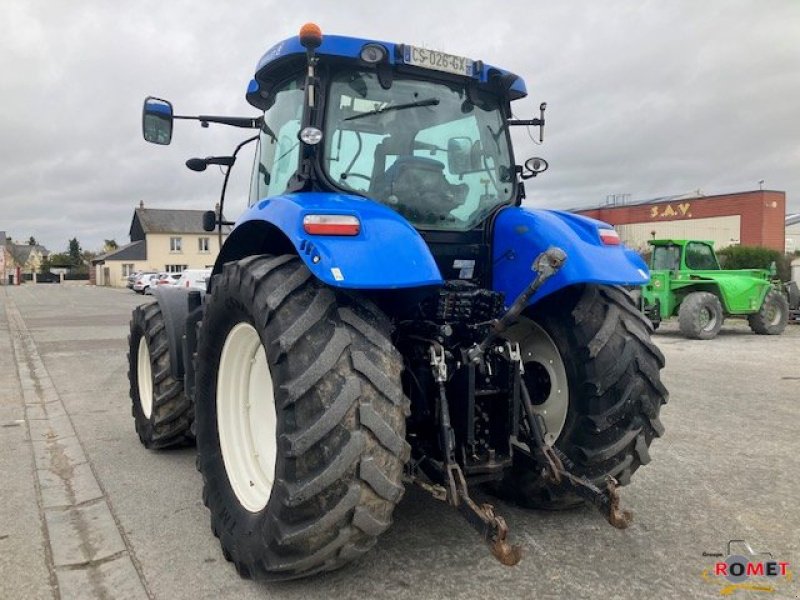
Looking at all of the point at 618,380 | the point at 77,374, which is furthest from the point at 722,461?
the point at 77,374

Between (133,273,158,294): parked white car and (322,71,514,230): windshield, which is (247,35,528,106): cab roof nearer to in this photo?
(322,71,514,230): windshield

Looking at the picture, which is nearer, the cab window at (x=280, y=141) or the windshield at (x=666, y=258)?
the cab window at (x=280, y=141)

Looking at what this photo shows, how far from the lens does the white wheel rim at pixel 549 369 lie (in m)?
3.43

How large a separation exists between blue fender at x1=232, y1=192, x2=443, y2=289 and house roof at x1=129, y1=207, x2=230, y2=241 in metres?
67.7

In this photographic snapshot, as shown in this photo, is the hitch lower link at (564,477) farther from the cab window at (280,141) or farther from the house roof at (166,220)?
the house roof at (166,220)

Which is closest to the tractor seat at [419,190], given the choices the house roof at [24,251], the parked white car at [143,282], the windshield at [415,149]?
the windshield at [415,149]

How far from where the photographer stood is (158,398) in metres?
4.86

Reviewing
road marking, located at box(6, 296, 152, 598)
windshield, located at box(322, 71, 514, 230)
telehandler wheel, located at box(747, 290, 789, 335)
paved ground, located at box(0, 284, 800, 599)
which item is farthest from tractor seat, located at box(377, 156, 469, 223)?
telehandler wheel, located at box(747, 290, 789, 335)

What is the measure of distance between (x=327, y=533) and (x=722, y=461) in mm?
3437

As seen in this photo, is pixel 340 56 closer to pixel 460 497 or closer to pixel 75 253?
pixel 460 497

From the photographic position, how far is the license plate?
136 inches

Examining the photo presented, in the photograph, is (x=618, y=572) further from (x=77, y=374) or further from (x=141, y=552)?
(x=77, y=374)

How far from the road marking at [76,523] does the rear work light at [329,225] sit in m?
1.72

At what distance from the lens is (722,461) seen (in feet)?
15.6
